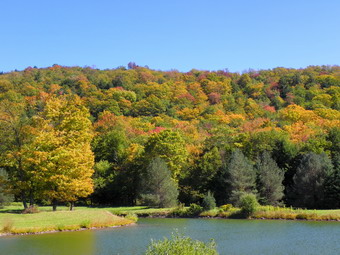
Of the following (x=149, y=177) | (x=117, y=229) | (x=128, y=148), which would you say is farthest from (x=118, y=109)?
(x=117, y=229)

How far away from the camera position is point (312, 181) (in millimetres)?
53281

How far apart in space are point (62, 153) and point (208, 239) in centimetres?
1969

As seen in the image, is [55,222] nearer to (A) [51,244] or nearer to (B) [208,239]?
(A) [51,244]

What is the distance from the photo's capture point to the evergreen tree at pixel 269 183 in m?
53.7

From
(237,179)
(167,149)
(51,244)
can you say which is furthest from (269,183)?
(51,244)

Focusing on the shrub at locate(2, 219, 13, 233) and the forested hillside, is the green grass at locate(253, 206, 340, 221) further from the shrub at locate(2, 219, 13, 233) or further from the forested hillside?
the shrub at locate(2, 219, 13, 233)

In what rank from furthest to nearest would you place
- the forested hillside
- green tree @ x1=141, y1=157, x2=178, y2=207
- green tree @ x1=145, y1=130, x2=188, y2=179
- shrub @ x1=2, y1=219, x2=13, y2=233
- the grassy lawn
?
green tree @ x1=145, y1=130, x2=188, y2=179
green tree @ x1=141, y1=157, x2=178, y2=207
the forested hillside
the grassy lawn
shrub @ x1=2, y1=219, x2=13, y2=233

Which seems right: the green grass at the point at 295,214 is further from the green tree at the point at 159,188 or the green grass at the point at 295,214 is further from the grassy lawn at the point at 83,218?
the green tree at the point at 159,188

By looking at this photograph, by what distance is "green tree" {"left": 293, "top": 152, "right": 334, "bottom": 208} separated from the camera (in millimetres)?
52375

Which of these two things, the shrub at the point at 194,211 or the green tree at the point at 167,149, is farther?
the green tree at the point at 167,149

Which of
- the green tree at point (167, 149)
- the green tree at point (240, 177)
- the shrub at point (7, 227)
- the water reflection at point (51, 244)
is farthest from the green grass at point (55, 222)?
the green tree at point (167, 149)

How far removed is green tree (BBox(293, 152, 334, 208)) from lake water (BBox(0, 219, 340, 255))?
17227mm

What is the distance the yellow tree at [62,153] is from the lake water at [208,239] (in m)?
9.75

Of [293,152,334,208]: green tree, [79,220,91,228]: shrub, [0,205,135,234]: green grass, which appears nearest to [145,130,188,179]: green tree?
[293,152,334,208]: green tree
